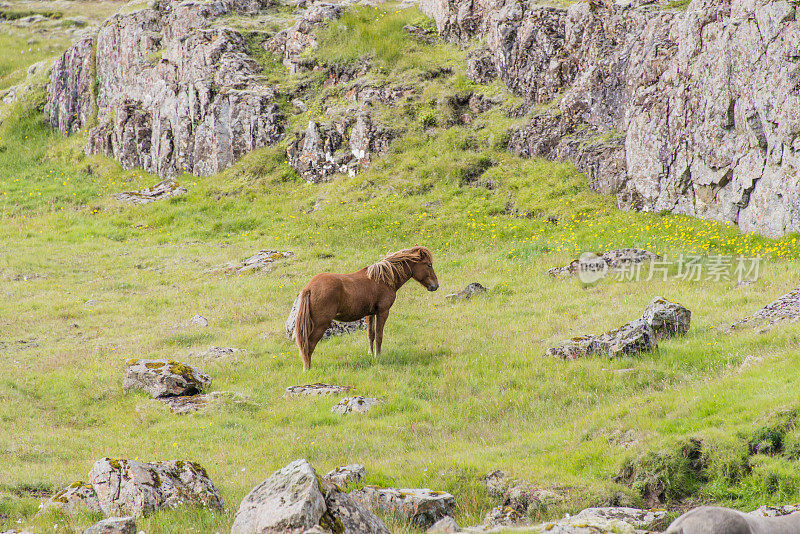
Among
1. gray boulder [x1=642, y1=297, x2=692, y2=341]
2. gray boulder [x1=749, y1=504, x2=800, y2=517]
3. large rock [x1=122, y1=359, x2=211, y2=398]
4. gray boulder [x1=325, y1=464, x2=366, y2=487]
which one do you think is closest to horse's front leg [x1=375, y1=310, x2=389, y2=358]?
large rock [x1=122, y1=359, x2=211, y2=398]

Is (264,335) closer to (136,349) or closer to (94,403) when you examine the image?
(136,349)

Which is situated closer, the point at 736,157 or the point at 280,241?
the point at 736,157

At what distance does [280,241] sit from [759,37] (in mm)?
22133

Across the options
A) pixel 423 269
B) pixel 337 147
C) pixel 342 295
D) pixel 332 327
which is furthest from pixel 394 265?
Answer: pixel 337 147

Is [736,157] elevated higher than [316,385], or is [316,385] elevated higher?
[736,157]

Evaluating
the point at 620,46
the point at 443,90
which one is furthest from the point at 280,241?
the point at 620,46

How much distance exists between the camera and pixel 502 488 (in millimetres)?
8883

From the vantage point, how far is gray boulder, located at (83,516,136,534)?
6.62 m

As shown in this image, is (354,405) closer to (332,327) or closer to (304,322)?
(304,322)

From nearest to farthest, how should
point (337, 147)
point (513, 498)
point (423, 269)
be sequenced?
point (513, 498) < point (423, 269) < point (337, 147)

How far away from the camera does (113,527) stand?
6707 mm

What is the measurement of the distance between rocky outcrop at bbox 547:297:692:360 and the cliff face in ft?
33.2

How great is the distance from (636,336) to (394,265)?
6447 millimetres

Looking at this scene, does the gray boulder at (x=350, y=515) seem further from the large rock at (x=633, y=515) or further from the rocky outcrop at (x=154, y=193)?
the rocky outcrop at (x=154, y=193)
